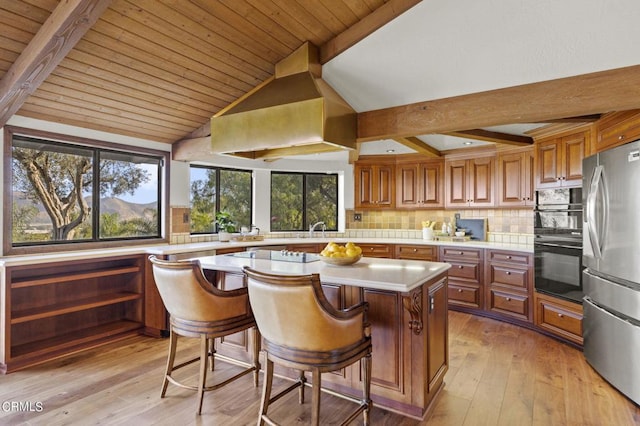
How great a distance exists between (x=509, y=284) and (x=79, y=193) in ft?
16.1

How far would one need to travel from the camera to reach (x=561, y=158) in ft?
12.4

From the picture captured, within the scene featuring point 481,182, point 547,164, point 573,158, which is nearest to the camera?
point 573,158

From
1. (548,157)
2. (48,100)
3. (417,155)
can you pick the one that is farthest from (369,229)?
(48,100)

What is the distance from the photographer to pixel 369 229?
602 cm

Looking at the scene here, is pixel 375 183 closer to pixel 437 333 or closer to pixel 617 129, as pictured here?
pixel 617 129

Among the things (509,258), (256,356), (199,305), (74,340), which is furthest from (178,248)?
(509,258)

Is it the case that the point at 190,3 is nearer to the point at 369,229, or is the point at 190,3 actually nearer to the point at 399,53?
the point at 399,53

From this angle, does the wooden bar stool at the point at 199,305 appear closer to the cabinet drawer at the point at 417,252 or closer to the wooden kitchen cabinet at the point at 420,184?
the cabinet drawer at the point at 417,252

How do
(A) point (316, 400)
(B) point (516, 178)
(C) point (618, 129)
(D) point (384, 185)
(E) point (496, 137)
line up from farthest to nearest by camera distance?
(D) point (384, 185) → (B) point (516, 178) → (E) point (496, 137) → (C) point (618, 129) → (A) point (316, 400)

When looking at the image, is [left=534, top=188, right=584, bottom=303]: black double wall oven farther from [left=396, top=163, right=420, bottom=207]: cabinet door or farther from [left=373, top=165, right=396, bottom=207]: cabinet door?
[left=373, top=165, right=396, bottom=207]: cabinet door

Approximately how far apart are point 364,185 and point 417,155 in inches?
36.5

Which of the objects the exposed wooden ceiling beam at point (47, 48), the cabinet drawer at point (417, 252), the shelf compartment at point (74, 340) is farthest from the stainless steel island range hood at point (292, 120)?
the cabinet drawer at point (417, 252)

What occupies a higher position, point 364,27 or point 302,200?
point 364,27

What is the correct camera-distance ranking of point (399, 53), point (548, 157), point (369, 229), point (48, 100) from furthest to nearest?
point (369, 229)
point (548, 157)
point (48, 100)
point (399, 53)
